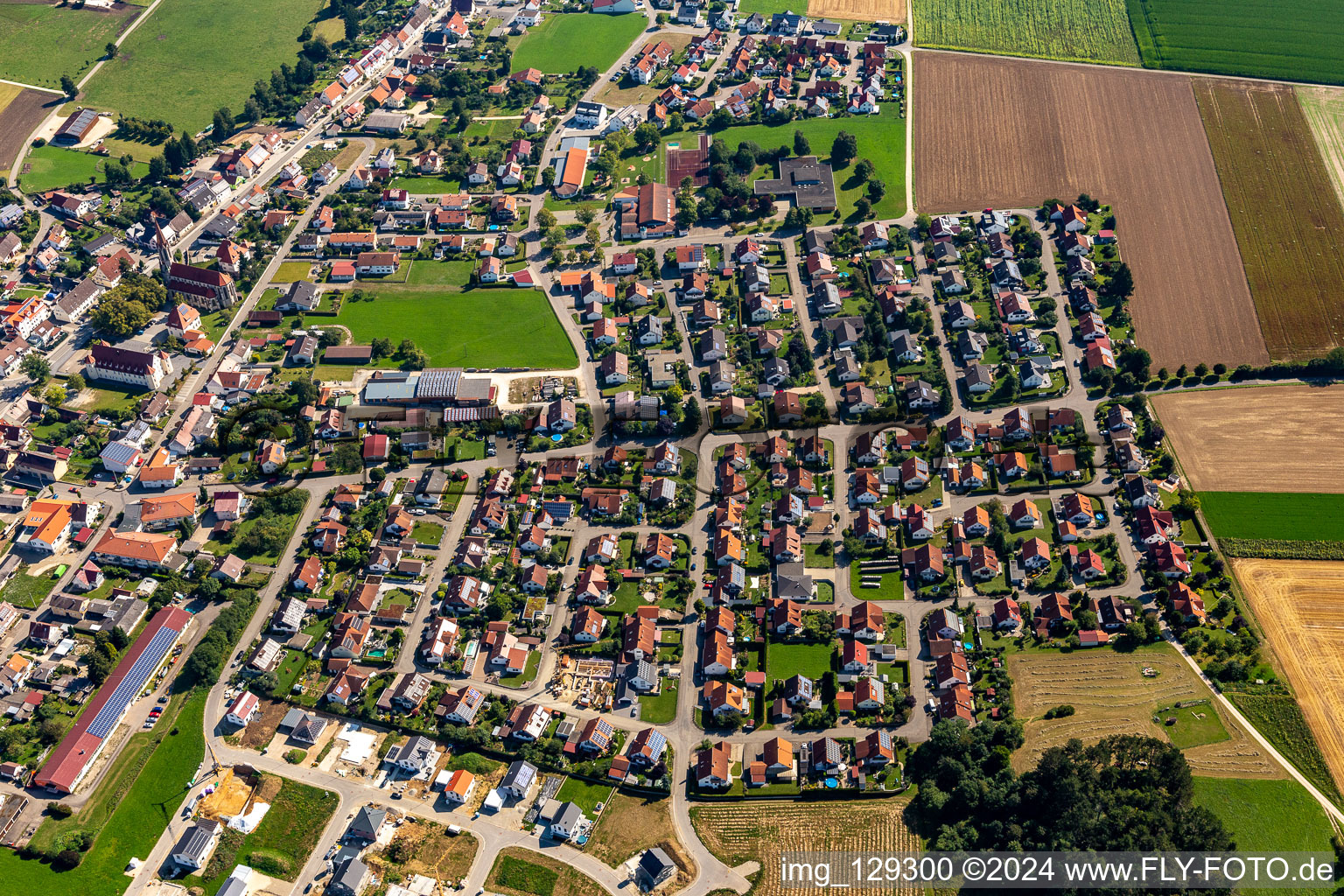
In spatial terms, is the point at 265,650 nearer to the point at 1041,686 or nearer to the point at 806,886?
the point at 806,886

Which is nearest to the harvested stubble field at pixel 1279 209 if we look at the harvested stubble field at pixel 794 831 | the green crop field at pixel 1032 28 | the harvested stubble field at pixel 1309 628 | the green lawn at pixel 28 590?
the green crop field at pixel 1032 28

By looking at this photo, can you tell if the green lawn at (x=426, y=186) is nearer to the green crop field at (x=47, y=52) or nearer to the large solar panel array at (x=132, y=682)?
the green crop field at (x=47, y=52)

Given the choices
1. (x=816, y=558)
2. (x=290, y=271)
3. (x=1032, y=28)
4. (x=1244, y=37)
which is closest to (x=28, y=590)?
(x=290, y=271)

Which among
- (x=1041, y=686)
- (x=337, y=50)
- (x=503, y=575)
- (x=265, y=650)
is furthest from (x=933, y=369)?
(x=337, y=50)

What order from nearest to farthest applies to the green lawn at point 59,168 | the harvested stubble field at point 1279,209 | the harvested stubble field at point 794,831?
1. the harvested stubble field at point 794,831
2. the harvested stubble field at point 1279,209
3. the green lawn at point 59,168

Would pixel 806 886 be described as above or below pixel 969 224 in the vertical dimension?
below

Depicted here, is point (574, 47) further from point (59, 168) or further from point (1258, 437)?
point (1258, 437)
